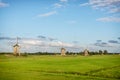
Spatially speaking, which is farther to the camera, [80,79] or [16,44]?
[16,44]

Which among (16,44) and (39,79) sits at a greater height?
(16,44)

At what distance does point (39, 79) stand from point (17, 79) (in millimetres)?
2463

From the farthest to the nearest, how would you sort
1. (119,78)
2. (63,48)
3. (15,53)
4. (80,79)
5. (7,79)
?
(63,48), (15,53), (119,78), (80,79), (7,79)

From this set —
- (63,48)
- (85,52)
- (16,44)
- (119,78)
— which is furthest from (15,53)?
(119,78)

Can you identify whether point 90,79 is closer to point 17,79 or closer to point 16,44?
point 17,79

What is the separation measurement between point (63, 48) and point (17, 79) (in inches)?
4856

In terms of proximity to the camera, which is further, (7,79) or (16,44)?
(16,44)

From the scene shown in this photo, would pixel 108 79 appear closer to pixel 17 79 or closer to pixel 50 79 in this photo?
pixel 50 79

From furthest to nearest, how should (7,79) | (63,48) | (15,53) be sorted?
(63,48) → (15,53) → (7,79)

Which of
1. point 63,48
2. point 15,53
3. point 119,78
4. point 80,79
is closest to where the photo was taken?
point 80,79

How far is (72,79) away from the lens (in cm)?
3122

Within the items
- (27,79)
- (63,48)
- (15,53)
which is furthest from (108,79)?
(63,48)

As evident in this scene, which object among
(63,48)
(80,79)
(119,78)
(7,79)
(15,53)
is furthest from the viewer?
(63,48)

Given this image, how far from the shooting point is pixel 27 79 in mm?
29906
